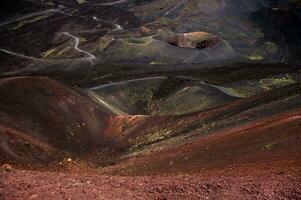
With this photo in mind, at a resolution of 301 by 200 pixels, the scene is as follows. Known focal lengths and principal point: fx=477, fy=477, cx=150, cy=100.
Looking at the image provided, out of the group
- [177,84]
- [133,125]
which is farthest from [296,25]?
[133,125]

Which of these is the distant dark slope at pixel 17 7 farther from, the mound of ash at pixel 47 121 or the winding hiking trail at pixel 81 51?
the mound of ash at pixel 47 121

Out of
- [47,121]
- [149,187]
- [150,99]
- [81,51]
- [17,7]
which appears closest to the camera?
[149,187]

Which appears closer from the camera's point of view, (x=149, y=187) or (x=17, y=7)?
(x=149, y=187)

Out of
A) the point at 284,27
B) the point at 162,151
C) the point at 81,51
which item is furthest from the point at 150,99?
the point at 284,27

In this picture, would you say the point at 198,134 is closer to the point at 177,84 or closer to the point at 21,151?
the point at 21,151

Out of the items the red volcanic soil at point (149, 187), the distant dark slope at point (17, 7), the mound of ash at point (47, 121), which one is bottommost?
the distant dark slope at point (17, 7)

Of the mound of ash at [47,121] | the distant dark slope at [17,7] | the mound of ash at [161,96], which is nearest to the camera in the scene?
the mound of ash at [47,121]

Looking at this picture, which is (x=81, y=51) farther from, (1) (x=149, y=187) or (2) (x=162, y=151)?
(1) (x=149, y=187)

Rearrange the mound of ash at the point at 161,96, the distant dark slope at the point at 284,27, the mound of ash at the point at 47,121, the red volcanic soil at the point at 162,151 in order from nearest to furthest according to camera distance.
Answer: the red volcanic soil at the point at 162,151
the mound of ash at the point at 47,121
the mound of ash at the point at 161,96
the distant dark slope at the point at 284,27

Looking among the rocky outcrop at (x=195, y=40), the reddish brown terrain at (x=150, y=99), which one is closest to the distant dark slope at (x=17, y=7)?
the reddish brown terrain at (x=150, y=99)

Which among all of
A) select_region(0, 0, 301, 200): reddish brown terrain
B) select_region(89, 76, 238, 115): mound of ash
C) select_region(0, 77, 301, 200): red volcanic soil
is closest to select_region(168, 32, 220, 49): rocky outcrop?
select_region(0, 0, 301, 200): reddish brown terrain

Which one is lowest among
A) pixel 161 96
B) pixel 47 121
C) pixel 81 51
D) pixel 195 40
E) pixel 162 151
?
pixel 195 40

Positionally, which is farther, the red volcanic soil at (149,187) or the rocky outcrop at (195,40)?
the rocky outcrop at (195,40)

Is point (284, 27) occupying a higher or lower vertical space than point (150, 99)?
lower
